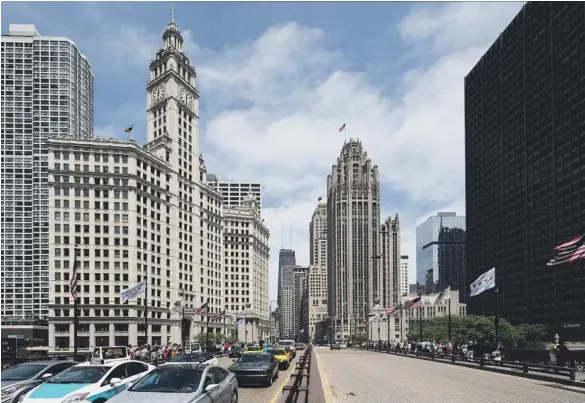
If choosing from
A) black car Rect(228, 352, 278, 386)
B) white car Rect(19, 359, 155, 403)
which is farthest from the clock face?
white car Rect(19, 359, 155, 403)

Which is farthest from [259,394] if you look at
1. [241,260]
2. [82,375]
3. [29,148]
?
[241,260]

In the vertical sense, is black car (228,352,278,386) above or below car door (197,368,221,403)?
below

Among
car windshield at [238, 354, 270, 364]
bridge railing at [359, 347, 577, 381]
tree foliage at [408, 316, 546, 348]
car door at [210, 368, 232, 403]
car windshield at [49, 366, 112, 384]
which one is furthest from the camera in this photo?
tree foliage at [408, 316, 546, 348]

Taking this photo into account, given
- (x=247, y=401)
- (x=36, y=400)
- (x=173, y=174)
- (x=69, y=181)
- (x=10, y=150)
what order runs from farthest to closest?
(x=10, y=150)
(x=173, y=174)
(x=69, y=181)
(x=247, y=401)
(x=36, y=400)

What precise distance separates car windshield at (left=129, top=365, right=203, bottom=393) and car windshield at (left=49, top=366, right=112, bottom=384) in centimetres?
285

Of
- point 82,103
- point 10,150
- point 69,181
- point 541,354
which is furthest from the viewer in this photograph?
point 82,103

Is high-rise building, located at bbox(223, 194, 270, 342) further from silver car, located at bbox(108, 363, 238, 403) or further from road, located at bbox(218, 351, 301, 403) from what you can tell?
silver car, located at bbox(108, 363, 238, 403)

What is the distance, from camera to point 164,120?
409 feet

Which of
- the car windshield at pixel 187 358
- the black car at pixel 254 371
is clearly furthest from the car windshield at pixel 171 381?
the car windshield at pixel 187 358

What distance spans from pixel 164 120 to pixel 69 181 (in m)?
26.3

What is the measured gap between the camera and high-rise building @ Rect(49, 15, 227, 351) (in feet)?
341

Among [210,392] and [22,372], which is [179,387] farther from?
[22,372]

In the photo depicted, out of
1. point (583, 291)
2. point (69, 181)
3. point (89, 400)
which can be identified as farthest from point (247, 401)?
point (583, 291)

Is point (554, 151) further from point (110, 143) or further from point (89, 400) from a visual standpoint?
point (89, 400)
